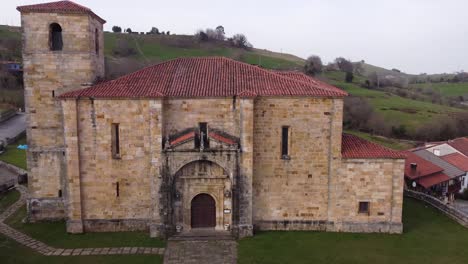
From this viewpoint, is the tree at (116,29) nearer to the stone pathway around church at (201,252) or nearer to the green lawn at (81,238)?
the green lawn at (81,238)

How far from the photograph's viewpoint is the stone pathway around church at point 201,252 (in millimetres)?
18016

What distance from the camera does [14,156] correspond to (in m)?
40.9

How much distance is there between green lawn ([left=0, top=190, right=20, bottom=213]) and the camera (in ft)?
82.6

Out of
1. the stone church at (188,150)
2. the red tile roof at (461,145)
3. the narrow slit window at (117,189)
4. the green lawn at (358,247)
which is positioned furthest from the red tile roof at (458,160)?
the narrow slit window at (117,189)

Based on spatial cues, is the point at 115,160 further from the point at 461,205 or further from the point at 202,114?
the point at 461,205

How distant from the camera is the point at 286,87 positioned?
20750 mm

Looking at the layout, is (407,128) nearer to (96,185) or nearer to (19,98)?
(96,185)

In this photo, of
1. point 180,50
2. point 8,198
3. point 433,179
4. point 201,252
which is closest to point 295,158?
point 201,252

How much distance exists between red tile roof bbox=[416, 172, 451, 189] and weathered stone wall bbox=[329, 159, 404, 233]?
16.0 metres

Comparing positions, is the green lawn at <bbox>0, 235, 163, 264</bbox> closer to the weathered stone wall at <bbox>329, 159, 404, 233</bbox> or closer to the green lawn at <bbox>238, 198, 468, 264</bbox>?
the green lawn at <bbox>238, 198, 468, 264</bbox>

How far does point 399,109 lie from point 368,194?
51.0 meters

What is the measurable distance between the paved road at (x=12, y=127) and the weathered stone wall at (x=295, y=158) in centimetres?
3933

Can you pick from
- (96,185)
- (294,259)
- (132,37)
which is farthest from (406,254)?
(132,37)

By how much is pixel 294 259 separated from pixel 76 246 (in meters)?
10.7
